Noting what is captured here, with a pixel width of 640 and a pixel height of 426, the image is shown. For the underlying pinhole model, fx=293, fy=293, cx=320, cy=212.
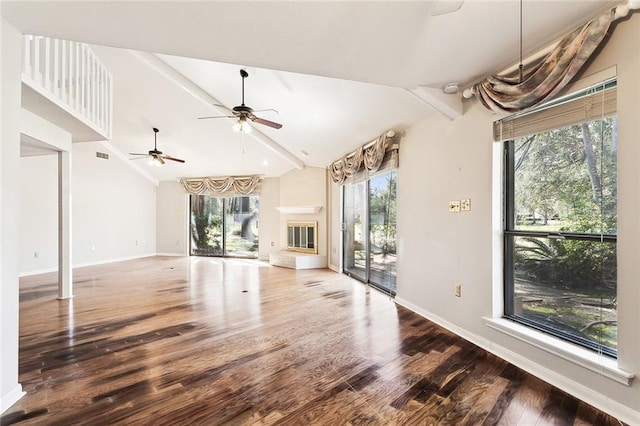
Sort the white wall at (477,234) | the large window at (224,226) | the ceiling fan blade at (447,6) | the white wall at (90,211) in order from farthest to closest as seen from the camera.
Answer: the large window at (224,226), the white wall at (90,211), the white wall at (477,234), the ceiling fan blade at (447,6)

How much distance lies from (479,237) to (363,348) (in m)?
1.45

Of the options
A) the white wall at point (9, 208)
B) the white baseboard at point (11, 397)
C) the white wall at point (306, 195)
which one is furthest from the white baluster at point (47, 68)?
the white wall at point (306, 195)

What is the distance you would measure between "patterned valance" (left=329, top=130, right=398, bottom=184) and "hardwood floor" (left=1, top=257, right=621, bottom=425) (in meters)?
2.02

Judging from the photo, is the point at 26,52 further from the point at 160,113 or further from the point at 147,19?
the point at 160,113

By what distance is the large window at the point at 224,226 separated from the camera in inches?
332

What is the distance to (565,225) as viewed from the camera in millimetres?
2125

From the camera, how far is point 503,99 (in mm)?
2232

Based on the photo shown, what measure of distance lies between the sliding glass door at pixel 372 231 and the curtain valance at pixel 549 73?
2094 millimetres

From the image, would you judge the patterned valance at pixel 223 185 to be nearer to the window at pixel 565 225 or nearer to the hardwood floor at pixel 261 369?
the hardwood floor at pixel 261 369

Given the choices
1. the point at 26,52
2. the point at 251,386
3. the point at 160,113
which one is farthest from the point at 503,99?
the point at 160,113

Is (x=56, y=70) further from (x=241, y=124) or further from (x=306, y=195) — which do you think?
(x=306, y=195)

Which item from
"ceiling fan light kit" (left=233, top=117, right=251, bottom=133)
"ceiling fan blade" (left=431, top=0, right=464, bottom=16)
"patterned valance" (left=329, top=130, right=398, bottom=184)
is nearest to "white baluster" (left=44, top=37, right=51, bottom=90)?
"ceiling fan light kit" (left=233, top=117, right=251, bottom=133)

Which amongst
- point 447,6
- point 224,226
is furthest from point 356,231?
point 224,226

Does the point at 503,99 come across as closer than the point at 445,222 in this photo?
Yes
